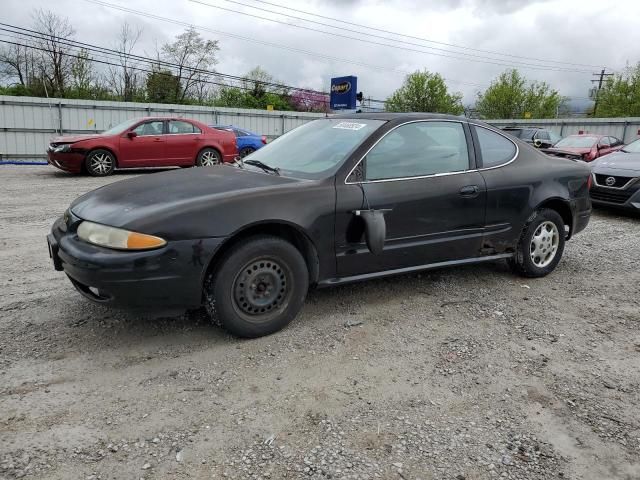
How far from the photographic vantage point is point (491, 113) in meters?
53.2

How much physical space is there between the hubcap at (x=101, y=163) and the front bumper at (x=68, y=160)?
0.25 meters

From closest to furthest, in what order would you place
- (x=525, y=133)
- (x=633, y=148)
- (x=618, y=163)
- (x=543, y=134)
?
(x=618, y=163), (x=633, y=148), (x=525, y=133), (x=543, y=134)

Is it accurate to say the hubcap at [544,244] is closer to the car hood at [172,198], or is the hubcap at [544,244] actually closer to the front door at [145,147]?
the car hood at [172,198]

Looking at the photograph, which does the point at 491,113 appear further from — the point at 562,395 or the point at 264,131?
the point at 562,395

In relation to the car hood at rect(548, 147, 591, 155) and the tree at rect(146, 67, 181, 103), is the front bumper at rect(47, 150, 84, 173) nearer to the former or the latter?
the car hood at rect(548, 147, 591, 155)

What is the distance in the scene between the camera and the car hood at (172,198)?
3.00 m

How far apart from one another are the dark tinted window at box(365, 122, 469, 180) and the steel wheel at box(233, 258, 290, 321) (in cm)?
100

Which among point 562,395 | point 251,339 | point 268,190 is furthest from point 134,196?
point 562,395

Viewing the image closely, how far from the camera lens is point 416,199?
3854 millimetres

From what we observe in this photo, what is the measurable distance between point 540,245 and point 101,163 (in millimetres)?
10017

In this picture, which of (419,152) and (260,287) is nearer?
(260,287)

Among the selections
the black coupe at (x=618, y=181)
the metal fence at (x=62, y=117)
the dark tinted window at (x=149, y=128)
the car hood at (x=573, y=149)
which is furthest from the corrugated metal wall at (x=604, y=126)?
the dark tinted window at (x=149, y=128)

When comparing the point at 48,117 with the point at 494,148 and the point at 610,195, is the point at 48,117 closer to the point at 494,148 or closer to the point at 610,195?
the point at 610,195

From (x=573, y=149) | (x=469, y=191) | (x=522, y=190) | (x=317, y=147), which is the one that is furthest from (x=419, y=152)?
(x=573, y=149)
